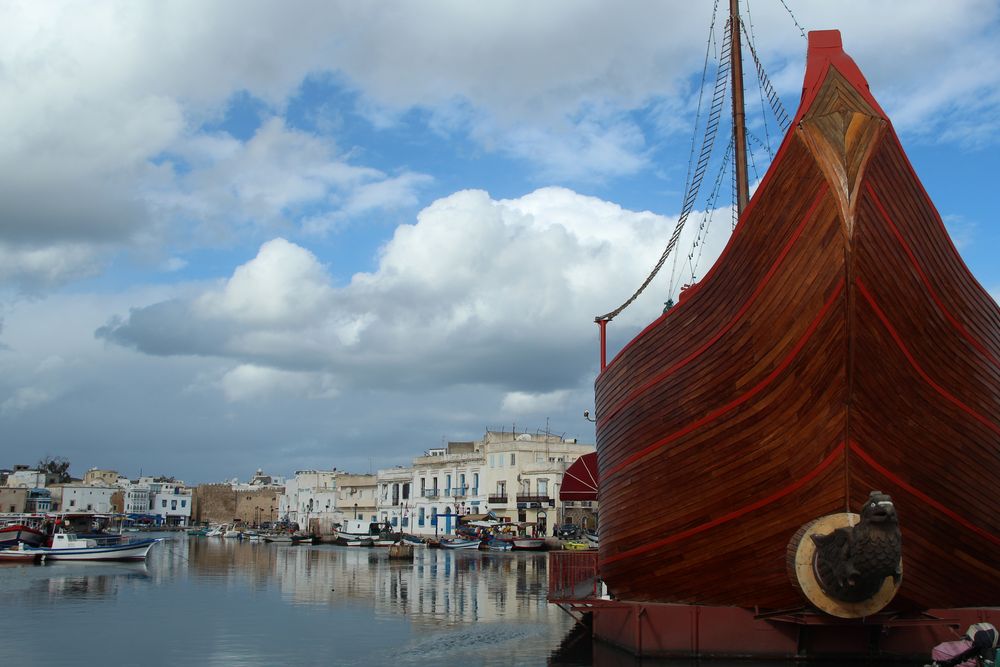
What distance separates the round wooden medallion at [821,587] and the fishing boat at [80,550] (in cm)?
3969

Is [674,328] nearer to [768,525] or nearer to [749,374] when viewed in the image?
[749,374]

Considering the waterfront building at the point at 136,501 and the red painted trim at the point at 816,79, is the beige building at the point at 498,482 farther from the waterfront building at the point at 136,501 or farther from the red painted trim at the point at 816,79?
the waterfront building at the point at 136,501

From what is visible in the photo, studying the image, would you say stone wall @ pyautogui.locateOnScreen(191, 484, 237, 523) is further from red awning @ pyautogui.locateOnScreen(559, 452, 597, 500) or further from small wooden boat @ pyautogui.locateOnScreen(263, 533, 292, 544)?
red awning @ pyautogui.locateOnScreen(559, 452, 597, 500)

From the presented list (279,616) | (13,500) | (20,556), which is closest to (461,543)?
(20,556)

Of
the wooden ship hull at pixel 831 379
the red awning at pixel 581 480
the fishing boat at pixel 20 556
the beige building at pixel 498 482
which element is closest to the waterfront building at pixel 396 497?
the beige building at pixel 498 482

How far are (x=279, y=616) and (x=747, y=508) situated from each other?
1491 cm

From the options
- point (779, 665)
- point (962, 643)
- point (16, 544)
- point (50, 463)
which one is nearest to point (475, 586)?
point (779, 665)

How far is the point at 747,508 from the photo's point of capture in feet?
37.2

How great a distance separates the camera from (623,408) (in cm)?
1380

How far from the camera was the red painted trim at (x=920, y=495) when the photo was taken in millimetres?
10406

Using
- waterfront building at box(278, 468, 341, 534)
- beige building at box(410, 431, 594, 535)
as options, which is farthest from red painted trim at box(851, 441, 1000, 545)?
waterfront building at box(278, 468, 341, 534)

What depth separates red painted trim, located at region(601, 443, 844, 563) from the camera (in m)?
10.5

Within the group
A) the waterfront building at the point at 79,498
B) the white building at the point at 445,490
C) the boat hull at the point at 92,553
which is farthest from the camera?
the waterfront building at the point at 79,498

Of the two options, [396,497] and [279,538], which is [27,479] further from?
[396,497]
